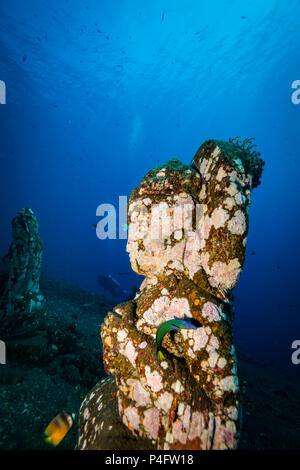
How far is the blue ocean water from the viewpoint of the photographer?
93.2 feet

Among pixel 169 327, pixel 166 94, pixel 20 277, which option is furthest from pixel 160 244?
pixel 166 94

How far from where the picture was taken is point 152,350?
102 inches

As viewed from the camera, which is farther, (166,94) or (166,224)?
(166,94)

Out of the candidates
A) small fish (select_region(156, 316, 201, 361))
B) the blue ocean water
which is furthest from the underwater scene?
the blue ocean water

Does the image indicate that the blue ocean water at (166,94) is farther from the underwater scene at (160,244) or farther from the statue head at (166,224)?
the statue head at (166,224)

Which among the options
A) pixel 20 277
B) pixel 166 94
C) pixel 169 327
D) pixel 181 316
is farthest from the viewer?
pixel 166 94

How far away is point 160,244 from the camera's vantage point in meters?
3.02

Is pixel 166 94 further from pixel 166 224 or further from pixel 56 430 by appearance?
pixel 56 430

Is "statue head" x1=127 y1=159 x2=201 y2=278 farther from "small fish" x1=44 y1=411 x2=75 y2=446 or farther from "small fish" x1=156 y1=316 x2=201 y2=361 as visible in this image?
"small fish" x1=44 y1=411 x2=75 y2=446

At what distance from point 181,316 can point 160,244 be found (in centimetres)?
A: 108

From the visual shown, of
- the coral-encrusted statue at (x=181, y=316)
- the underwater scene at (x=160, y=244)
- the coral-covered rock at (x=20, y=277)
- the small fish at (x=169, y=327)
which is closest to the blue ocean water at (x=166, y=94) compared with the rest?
the underwater scene at (x=160, y=244)

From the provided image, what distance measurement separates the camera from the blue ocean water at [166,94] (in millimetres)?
28406

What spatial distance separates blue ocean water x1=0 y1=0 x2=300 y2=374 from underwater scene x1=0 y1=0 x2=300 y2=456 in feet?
1.22

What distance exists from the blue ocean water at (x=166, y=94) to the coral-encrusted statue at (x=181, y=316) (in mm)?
26537
